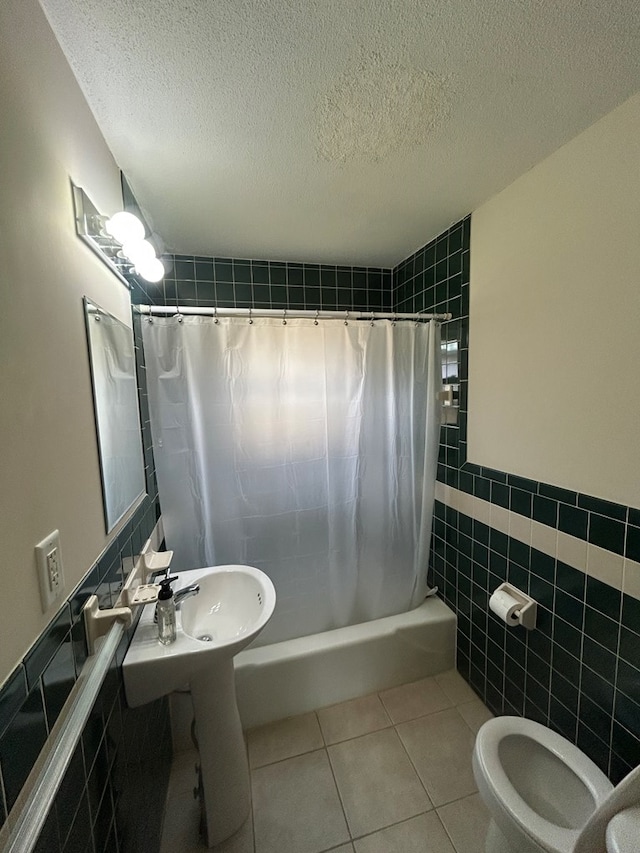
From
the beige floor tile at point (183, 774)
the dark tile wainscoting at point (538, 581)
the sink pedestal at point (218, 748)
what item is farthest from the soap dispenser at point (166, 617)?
the dark tile wainscoting at point (538, 581)

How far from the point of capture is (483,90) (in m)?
0.97

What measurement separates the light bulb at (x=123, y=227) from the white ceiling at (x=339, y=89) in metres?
0.31

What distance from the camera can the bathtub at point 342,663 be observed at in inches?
65.8

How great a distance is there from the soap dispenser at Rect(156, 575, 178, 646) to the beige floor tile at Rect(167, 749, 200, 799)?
653mm

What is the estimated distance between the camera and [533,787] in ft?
3.78

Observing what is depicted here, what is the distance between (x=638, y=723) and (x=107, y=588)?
1674 mm

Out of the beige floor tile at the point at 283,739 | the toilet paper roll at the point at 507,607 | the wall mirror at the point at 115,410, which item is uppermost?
the wall mirror at the point at 115,410

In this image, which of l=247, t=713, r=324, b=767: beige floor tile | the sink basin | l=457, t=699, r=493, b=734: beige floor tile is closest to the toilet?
l=457, t=699, r=493, b=734: beige floor tile

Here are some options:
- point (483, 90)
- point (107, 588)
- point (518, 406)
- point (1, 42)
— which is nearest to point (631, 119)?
point (483, 90)

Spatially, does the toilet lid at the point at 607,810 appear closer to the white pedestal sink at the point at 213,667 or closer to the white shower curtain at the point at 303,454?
the white pedestal sink at the point at 213,667

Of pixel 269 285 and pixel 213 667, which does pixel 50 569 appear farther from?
pixel 269 285

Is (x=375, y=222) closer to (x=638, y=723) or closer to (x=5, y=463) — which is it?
(x=5, y=463)

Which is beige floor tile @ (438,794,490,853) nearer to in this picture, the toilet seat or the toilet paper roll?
the toilet seat

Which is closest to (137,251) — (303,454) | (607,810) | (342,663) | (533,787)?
(303,454)
